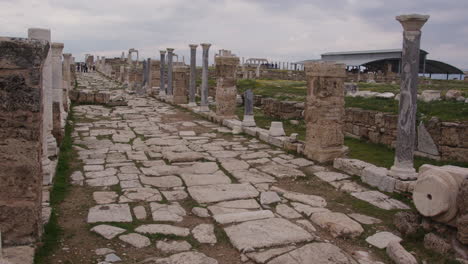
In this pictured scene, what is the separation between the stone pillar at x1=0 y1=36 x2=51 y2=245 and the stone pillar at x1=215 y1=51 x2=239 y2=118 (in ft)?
30.4

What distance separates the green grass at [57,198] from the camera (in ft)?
13.6

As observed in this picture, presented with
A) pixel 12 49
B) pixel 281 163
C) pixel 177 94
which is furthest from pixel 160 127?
pixel 12 49

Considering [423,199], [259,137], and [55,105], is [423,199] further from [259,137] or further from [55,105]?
[55,105]

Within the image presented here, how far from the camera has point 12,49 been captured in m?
3.90

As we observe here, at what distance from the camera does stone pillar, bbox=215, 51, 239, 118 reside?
43.2 ft

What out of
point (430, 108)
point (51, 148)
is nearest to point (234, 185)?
point (51, 148)

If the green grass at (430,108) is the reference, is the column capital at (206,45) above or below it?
above

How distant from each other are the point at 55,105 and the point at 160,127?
4.21 metres

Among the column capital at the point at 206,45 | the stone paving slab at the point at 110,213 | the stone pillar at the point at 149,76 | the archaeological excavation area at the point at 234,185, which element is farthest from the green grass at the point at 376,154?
the stone pillar at the point at 149,76

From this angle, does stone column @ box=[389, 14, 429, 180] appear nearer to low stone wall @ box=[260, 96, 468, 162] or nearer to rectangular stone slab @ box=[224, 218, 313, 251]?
low stone wall @ box=[260, 96, 468, 162]

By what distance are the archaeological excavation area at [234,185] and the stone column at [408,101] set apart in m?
0.02

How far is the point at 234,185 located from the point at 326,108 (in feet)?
9.09

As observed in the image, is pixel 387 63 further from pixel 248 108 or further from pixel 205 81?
pixel 248 108

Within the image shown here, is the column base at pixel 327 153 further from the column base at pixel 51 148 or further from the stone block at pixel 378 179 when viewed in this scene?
the column base at pixel 51 148
